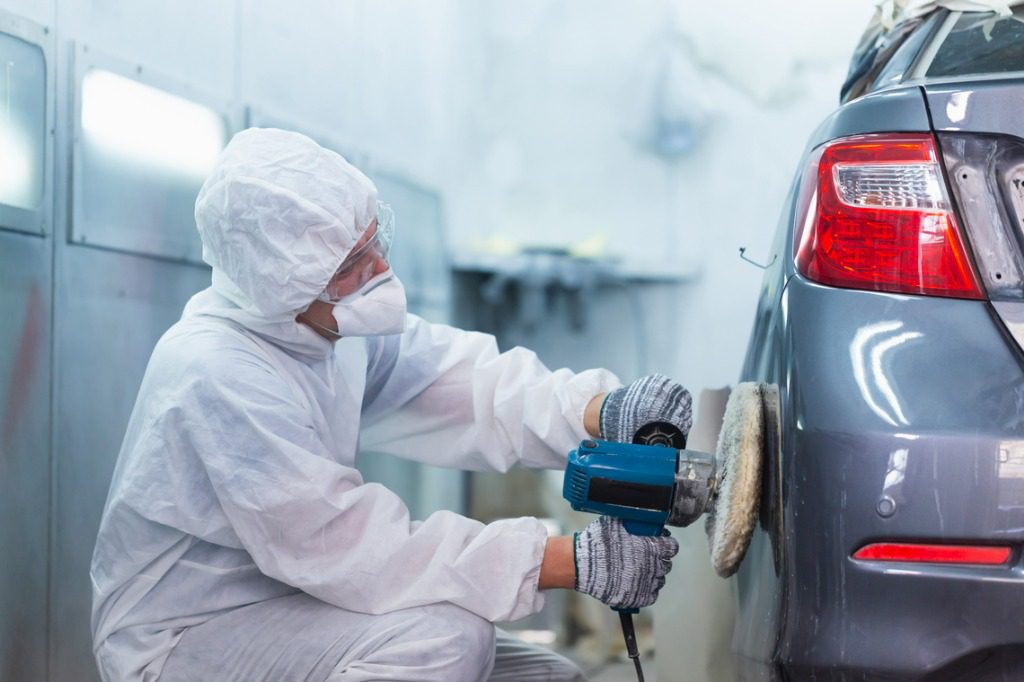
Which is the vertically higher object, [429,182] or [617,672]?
[429,182]

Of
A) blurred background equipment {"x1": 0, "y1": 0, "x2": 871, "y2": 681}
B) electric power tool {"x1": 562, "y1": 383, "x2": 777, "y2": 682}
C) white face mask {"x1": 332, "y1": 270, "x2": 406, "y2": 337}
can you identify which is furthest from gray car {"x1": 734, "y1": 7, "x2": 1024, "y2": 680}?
blurred background equipment {"x1": 0, "y1": 0, "x2": 871, "y2": 681}

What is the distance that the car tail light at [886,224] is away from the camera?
1305mm

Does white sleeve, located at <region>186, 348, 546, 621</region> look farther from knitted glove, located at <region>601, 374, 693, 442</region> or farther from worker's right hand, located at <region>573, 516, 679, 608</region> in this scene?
knitted glove, located at <region>601, 374, 693, 442</region>

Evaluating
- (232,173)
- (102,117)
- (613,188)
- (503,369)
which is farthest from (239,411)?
(613,188)

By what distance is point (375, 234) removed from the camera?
6.53 feet

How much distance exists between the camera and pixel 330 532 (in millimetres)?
1714

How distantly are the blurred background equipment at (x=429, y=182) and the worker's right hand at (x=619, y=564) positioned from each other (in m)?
0.65

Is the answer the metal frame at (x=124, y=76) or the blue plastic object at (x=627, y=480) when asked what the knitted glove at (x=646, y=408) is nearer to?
the blue plastic object at (x=627, y=480)

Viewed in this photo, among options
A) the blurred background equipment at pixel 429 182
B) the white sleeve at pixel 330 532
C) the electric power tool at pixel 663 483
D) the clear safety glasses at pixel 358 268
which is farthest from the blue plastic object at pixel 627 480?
the blurred background equipment at pixel 429 182

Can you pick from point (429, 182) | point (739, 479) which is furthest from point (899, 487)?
point (429, 182)

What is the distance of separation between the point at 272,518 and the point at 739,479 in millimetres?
732

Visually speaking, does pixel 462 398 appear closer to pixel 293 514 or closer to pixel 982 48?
pixel 293 514

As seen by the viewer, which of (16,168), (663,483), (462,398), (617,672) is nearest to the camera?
(663,483)

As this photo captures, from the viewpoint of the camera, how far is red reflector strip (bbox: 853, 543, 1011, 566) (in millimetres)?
1218
